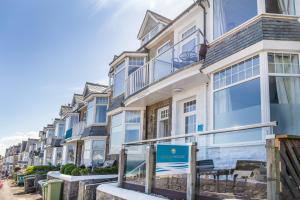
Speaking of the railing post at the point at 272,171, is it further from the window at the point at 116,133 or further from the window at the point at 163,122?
the window at the point at 116,133

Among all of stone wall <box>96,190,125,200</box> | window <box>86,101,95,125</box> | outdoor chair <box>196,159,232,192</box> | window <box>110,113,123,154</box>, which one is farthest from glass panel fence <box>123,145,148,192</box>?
window <box>86,101,95,125</box>

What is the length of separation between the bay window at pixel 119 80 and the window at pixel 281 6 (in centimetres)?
1076

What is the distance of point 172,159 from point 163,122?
762 centimetres

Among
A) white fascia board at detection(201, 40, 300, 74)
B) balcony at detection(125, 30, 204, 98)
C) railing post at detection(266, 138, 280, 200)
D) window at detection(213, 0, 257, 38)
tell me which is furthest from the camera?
balcony at detection(125, 30, 204, 98)

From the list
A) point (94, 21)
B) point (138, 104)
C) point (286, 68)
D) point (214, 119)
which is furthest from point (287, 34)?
point (138, 104)

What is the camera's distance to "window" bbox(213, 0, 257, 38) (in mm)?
9203

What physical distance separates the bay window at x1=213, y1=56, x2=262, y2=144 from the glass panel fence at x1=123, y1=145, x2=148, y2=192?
2609 mm

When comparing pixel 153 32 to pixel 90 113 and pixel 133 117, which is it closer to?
pixel 133 117

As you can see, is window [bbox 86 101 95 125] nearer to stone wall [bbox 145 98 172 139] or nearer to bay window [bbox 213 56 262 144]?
stone wall [bbox 145 98 172 139]

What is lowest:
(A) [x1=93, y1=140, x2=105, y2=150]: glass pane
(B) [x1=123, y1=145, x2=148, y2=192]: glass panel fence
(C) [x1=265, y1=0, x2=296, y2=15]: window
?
(B) [x1=123, y1=145, x2=148, y2=192]: glass panel fence

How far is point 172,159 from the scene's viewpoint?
7109 mm

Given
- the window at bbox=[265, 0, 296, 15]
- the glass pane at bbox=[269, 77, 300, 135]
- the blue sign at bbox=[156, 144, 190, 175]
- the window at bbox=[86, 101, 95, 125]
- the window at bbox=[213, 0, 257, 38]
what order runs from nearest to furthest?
the blue sign at bbox=[156, 144, 190, 175] → the glass pane at bbox=[269, 77, 300, 135] → the window at bbox=[265, 0, 296, 15] → the window at bbox=[213, 0, 257, 38] → the window at bbox=[86, 101, 95, 125]

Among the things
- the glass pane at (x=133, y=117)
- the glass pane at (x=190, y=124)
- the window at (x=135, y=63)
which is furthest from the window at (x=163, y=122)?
the window at (x=135, y=63)

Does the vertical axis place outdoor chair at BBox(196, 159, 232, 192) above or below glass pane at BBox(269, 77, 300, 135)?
below
